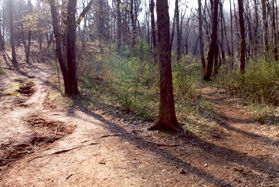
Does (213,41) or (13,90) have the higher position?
(213,41)

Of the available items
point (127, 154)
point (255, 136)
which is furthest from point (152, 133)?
point (255, 136)

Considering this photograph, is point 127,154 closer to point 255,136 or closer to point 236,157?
point 236,157

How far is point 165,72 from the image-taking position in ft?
15.7

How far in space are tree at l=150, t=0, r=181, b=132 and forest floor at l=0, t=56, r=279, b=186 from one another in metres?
0.31

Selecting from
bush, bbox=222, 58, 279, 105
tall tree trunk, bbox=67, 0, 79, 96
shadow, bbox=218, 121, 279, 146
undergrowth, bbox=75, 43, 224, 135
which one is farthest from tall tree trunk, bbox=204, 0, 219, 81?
shadow, bbox=218, 121, 279, 146

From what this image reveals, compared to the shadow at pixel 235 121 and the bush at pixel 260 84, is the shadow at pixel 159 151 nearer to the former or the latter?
the shadow at pixel 235 121

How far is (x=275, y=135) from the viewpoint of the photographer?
4.60 m

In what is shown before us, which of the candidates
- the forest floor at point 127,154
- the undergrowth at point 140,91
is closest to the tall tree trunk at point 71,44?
the undergrowth at point 140,91

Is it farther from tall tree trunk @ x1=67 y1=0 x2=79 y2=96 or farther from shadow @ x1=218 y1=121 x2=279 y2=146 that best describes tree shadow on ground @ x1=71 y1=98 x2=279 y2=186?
tall tree trunk @ x1=67 y1=0 x2=79 y2=96

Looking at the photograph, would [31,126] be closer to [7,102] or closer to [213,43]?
[7,102]

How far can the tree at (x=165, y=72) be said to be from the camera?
15.1 ft

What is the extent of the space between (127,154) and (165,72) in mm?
1858

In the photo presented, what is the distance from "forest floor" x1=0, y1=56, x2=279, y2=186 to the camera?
3293 mm

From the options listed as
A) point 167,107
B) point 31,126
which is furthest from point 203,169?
point 31,126
